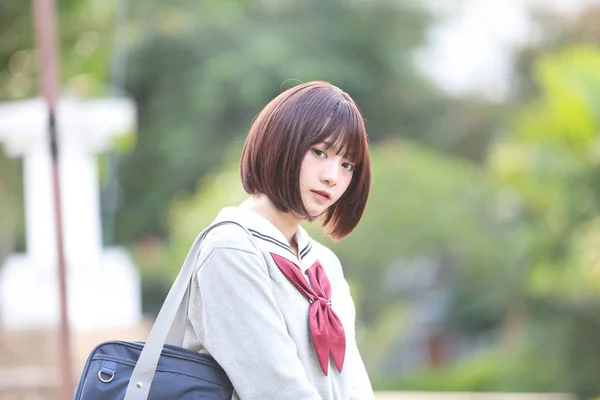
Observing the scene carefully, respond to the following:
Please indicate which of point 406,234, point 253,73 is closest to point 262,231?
point 406,234

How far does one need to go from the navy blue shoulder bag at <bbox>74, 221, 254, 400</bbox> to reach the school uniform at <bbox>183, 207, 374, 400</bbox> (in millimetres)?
27

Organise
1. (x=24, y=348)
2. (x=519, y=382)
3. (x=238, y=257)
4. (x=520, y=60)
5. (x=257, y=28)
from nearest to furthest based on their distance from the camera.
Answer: (x=238, y=257) → (x=24, y=348) → (x=519, y=382) → (x=520, y=60) → (x=257, y=28)

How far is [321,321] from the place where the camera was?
4.89ft

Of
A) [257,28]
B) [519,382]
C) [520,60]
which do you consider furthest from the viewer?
[257,28]

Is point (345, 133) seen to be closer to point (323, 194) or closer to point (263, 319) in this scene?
point (323, 194)

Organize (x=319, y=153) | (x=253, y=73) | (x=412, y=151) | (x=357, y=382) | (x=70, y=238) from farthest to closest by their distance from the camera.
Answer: (x=253, y=73)
(x=412, y=151)
(x=70, y=238)
(x=357, y=382)
(x=319, y=153)

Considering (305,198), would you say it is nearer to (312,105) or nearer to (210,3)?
(312,105)

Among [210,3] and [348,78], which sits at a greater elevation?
[210,3]

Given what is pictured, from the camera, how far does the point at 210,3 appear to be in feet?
43.2

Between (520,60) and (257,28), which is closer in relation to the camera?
(520,60)

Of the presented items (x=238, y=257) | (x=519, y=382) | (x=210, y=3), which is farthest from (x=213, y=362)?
(x=210, y=3)

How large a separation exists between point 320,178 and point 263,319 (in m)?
0.24

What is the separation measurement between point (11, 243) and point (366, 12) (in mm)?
5456

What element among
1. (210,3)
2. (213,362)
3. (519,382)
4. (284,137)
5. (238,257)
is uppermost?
(210,3)
